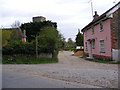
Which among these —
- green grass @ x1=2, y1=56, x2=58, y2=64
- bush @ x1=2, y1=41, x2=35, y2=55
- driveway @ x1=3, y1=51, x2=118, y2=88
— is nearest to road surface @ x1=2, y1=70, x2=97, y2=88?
driveway @ x1=3, y1=51, x2=118, y2=88

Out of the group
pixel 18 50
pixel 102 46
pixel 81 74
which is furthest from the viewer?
pixel 102 46

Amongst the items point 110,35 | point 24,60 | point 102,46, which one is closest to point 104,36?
point 102,46

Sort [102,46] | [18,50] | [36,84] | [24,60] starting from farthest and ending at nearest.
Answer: [102,46] < [18,50] < [24,60] < [36,84]

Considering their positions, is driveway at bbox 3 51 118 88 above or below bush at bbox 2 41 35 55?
below

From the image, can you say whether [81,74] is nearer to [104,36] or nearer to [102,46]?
[104,36]

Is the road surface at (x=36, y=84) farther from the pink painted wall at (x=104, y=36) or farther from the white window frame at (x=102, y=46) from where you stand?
the white window frame at (x=102, y=46)

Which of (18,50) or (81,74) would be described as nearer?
(81,74)

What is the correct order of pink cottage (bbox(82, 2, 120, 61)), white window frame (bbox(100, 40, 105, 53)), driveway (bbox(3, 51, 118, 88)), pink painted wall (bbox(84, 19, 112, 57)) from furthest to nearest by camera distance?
white window frame (bbox(100, 40, 105, 53)), pink painted wall (bbox(84, 19, 112, 57)), pink cottage (bbox(82, 2, 120, 61)), driveway (bbox(3, 51, 118, 88))

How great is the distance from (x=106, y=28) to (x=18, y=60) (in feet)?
37.1

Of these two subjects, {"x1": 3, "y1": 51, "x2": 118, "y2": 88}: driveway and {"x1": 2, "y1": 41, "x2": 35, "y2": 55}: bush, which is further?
{"x1": 2, "y1": 41, "x2": 35, "y2": 55}: bush

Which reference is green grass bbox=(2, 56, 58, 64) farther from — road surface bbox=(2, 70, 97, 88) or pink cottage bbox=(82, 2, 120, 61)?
road surface bbox=(2, 70, 97, 88)

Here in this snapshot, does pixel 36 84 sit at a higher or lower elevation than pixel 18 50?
lower

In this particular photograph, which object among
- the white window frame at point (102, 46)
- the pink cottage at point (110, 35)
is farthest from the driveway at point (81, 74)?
the white window frame at point (102, 46)

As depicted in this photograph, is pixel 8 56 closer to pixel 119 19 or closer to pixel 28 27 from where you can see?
pixel 119 19
